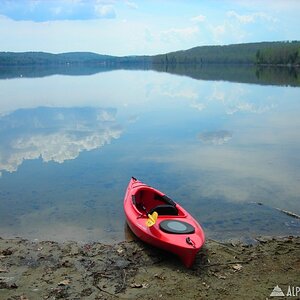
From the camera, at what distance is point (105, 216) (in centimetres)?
1165

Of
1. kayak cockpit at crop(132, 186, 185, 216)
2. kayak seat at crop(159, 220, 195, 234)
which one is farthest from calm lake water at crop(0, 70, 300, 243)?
kayak seat at crop(159, 220, 195, 234)

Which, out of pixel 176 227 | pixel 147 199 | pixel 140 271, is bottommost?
pixel 140 271

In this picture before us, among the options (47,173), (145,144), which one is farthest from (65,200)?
(145,144)

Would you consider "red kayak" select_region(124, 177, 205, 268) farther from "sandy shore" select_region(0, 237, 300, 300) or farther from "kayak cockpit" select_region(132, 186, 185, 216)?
"sandy shore" select_region(0, 237, 300, 300)

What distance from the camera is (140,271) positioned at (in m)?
7.98

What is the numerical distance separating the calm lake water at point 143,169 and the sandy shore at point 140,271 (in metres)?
1.12

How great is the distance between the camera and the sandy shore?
23.1ft

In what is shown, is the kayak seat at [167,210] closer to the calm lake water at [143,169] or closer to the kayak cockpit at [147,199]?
the kayak cockpit at [147,199]

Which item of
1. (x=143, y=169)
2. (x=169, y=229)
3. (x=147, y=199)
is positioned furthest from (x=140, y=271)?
(x=143, y=169)

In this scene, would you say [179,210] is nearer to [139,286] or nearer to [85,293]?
[139,286]

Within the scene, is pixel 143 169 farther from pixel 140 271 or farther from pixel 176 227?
pixel 140 271

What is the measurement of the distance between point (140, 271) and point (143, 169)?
27.5 feet

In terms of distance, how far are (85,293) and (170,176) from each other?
847cm

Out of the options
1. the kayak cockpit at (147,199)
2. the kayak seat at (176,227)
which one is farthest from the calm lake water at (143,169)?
the kayak seat at (176,227)
